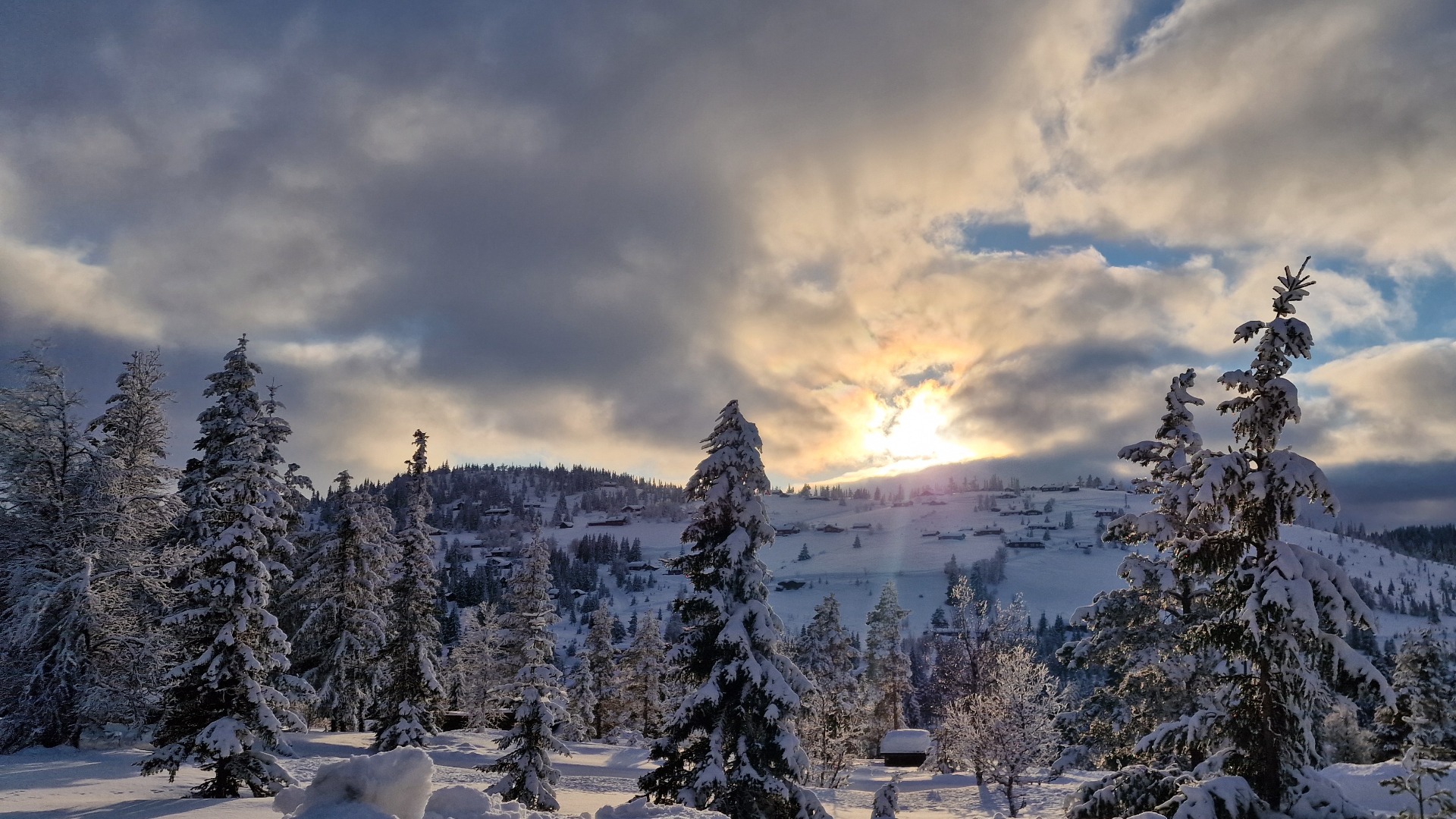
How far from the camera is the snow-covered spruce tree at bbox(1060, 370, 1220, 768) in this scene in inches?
748

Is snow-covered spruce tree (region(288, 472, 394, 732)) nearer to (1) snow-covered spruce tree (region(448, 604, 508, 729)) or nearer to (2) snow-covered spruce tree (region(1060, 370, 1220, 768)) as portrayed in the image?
(1) snow-covered spruce tree (region(448, 604, 508, 729))

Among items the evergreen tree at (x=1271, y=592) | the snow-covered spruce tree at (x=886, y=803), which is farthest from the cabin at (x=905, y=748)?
the evergreen tree at (x=1271, y=592)

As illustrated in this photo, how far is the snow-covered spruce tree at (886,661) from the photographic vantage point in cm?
7012

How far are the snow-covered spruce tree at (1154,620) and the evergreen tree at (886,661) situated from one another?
48.5 metres

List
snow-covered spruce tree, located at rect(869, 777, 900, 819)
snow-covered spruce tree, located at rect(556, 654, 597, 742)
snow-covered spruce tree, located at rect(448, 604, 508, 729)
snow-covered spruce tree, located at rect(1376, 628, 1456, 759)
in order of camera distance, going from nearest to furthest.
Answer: snow-covered spruce tree, located at rect(869, 777, 900, 819), snow-covered spruce tree, located at rect(1376, 628, 1456, 759), snow-covered spruce tree, located at rect(556, 654, 597, 742), snow-covered spruce tree, located at rect(448, 604, 508, 729)

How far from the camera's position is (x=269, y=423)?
33000 millimetres

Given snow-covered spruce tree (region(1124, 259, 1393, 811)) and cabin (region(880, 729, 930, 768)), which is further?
cabin (region(880, 729, 930, 768))

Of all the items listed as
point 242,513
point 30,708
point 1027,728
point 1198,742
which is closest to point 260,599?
point 242,513

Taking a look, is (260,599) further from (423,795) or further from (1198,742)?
(1198,742)

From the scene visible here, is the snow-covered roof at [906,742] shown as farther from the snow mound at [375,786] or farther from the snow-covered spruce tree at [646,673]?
the snow mound at [375,786]

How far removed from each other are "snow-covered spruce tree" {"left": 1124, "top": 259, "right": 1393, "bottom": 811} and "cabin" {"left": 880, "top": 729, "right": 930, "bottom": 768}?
56.7 meters

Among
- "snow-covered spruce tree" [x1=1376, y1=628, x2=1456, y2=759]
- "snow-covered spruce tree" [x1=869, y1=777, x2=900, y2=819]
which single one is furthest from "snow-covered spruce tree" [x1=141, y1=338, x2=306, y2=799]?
"snow-covered spruce tree" [x1=1376, y1=628, x2=1456, y2=759]

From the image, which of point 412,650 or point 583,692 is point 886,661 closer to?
point 583,692

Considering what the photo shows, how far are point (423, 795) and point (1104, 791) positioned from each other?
1132cm
